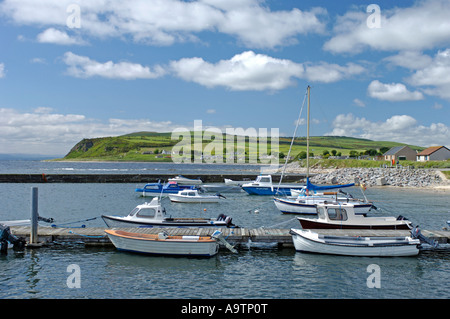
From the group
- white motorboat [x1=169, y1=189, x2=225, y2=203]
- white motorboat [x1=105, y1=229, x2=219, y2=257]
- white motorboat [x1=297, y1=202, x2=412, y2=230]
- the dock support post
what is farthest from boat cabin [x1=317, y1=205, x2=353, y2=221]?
white motorboat [x1=169, y1=189, x2=225, y2=203]

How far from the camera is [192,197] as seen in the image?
4369 centimetres

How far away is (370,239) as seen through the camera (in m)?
21.0

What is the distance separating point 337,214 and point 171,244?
11.6m

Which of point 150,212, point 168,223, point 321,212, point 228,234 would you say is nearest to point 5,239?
point 150,212

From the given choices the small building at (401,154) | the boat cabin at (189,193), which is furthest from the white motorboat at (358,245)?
the small building at (401,154)

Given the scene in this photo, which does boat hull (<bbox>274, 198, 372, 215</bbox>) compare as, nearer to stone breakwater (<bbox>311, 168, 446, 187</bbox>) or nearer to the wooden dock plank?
the wooden dock plank

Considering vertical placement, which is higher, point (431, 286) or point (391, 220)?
point (391, 220)

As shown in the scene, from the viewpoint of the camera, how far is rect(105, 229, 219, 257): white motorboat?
64.2 ft

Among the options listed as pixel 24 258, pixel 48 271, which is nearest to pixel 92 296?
pixel 48 271

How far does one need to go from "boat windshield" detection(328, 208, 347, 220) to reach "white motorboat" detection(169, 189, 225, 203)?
65.7ft
